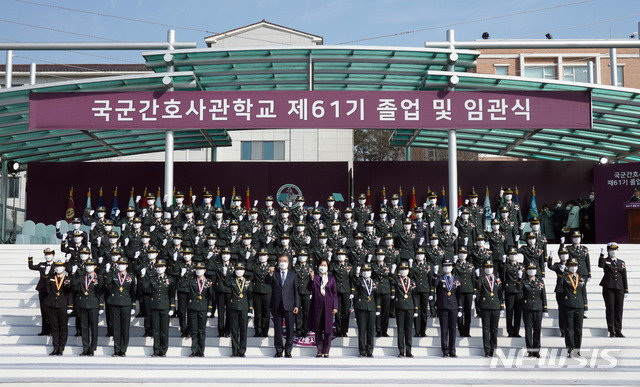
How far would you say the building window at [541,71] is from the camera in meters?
31.7

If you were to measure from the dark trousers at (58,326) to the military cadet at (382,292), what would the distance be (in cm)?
494

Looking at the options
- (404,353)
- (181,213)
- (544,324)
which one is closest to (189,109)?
(181,213)

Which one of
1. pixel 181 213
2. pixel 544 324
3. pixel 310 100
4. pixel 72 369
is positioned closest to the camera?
pixel 72 369

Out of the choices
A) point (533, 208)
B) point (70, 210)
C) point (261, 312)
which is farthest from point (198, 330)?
point (533, 208)

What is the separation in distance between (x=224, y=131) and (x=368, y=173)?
436 centimetres

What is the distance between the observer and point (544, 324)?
1080 cm

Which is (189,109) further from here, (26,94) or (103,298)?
(103,298)

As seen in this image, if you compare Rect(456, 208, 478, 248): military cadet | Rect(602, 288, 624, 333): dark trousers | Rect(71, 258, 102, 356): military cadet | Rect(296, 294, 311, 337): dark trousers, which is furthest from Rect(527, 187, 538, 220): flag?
Rect(71, 258, 102, 356): military cadet

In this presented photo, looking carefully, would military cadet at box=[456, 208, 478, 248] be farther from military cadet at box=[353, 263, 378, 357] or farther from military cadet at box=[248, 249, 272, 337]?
military cadet at box=[248, 249, 272, 337]

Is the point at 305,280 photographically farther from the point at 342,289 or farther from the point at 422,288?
the point at 422,288

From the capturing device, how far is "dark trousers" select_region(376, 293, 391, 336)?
34.6ft

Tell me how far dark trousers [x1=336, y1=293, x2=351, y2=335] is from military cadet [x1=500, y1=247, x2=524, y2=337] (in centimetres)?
256

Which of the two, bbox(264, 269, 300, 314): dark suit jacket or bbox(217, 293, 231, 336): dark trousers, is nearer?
bbox(264, 269, 300, 314): dark suit jacket

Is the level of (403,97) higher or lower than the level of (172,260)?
higher
